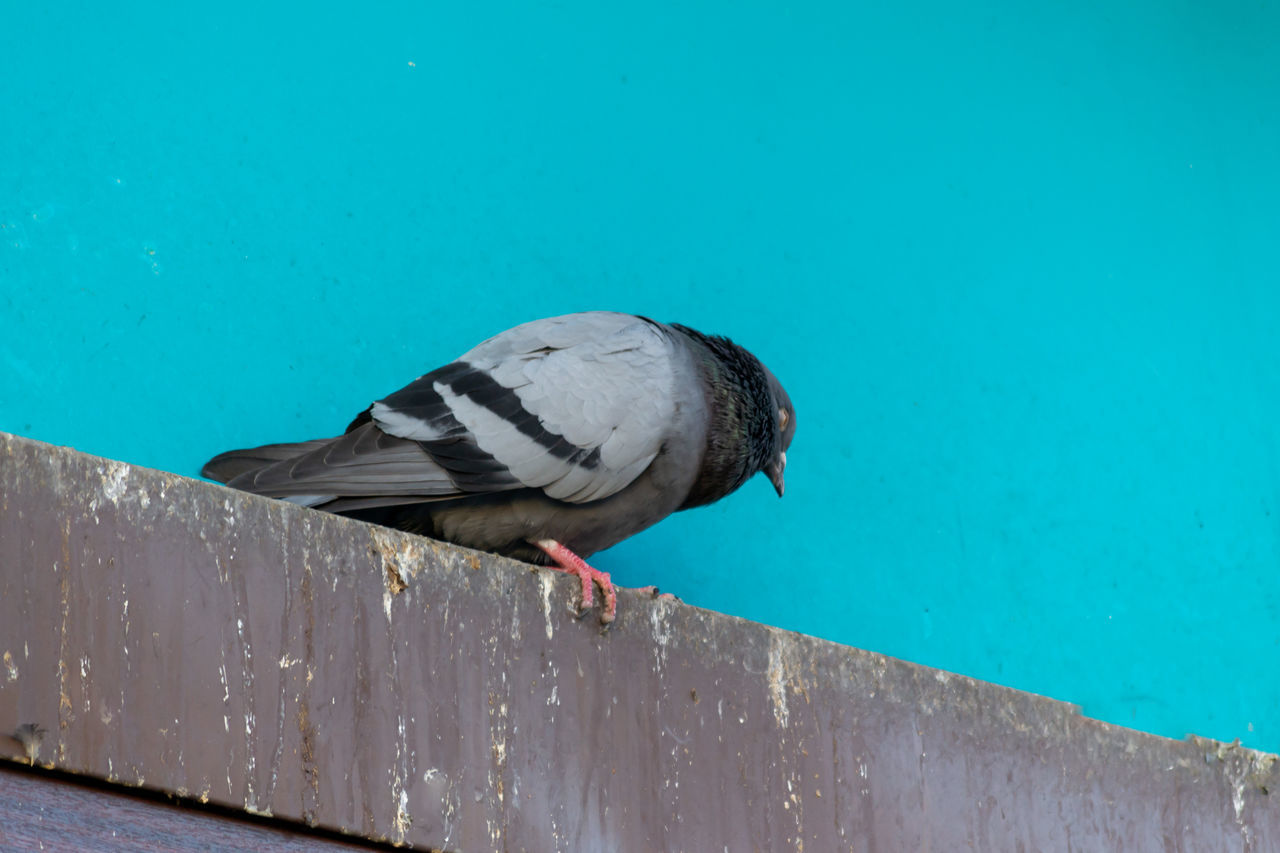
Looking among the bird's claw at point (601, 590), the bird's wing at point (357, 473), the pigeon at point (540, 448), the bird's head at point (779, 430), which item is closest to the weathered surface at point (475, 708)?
the bird's claw at point (601, 590)

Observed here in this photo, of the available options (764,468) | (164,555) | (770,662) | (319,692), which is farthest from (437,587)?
(764,468)

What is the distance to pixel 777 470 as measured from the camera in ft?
11.5

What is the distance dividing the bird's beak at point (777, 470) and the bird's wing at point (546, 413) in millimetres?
467

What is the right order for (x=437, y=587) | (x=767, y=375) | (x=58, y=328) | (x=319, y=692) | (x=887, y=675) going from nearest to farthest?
1. (x=319, y=692)
2. (x=437, y=587)
3. (x=887, y=675)
4. (x=58, y=328)
5. (x=767, y=375)

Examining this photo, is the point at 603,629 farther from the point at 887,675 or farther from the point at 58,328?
the point at 58,328

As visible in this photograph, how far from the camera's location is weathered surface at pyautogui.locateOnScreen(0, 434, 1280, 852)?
2.04 metres

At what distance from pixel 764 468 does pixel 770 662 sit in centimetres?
78

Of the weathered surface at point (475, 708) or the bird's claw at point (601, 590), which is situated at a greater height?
the bird's claw at point (601, 590)

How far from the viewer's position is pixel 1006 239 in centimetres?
408

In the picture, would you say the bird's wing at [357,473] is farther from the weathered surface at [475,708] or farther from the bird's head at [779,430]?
the bird's head at [779,430]

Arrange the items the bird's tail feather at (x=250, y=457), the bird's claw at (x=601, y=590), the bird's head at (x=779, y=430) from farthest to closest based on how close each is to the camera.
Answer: the bird's head at (x=779, y=430) → the bird's tail feather at (x=250, y=457) → the bird's claw at (x=601, y=590)

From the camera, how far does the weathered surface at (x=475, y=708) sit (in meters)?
2.04

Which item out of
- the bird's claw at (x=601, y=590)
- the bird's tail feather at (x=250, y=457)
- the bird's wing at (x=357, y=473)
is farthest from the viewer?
the bird's tail feather at (x=250, y=457)

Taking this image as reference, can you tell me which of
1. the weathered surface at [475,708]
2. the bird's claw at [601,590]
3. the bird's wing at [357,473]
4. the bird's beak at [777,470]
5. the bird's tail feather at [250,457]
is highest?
the bird's beak at [777,470]
